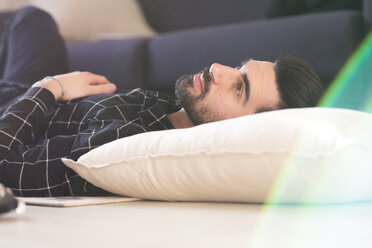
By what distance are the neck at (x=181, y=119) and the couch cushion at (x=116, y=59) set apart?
0.81m

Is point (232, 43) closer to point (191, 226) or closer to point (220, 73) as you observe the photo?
point (220, 73)

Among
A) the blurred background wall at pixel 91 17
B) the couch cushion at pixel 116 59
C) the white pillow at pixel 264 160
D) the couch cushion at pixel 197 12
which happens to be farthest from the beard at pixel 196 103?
the couch cushion at pixel 197 12

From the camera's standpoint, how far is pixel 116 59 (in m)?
2.32

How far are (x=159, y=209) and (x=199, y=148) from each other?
113 mm

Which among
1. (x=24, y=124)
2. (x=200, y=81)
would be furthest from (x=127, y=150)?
(x=200, y=81)

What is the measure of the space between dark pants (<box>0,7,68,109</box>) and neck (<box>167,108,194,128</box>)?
632 mm

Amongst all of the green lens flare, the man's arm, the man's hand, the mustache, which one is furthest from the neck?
the green lens flare

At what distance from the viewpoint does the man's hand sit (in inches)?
55.5

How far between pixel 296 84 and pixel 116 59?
114cm

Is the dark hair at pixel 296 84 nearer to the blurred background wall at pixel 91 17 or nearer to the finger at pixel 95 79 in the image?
the finger at pixel 95 79

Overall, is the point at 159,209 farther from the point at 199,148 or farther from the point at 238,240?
the point at 238,240

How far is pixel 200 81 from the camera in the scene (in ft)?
4.73

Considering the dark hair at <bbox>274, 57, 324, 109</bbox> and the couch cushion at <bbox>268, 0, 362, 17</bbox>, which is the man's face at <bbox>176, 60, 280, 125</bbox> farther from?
the couch cushion at <bbox>268, 0, 362, 17</bbox>

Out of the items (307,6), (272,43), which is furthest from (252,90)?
(307,6)
